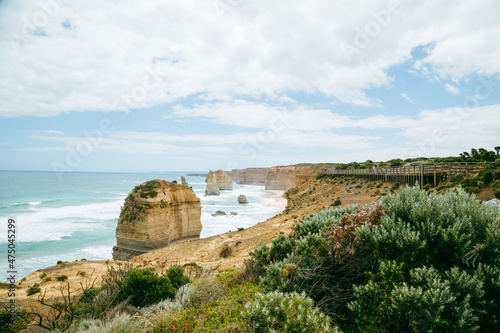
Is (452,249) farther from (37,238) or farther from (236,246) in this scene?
(37,238)

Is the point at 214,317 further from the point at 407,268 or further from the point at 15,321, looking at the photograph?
the point at 15,321

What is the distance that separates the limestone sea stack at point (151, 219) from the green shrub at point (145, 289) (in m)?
23.1

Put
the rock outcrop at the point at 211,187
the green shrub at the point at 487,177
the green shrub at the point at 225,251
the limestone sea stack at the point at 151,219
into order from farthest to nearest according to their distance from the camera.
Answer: the rock outcrop at the point at 211,187 → the limestone sea stack at the point at 151,219 → the green shrub at the point at 225,251 → the green shrub at the point at 487,177

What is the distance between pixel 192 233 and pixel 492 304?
3341 centimetres

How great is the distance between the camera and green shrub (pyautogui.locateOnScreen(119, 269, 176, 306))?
676 cm

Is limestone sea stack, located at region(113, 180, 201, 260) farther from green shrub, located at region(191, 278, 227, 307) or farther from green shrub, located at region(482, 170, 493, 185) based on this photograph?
green shrub, located at region(482, 170, 493, 185)

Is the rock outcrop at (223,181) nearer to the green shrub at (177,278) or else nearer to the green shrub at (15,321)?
the green shrub at (15,321)

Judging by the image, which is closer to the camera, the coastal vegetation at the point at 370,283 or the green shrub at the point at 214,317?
the coastal vegetation at the point at 370,283

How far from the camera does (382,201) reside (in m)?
5.80

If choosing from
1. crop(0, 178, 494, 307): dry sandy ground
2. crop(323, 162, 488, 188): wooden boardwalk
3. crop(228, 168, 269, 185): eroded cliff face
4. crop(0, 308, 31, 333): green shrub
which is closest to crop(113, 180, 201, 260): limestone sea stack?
crop(0, 178, 494, 307): dry sandy ground

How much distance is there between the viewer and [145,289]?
6.91m

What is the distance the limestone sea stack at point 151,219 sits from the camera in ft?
94.2

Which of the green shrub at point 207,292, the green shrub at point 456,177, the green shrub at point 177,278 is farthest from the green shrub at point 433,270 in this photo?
the green shrub at point 456,177

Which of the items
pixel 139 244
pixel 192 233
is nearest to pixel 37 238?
pixel 139 244
